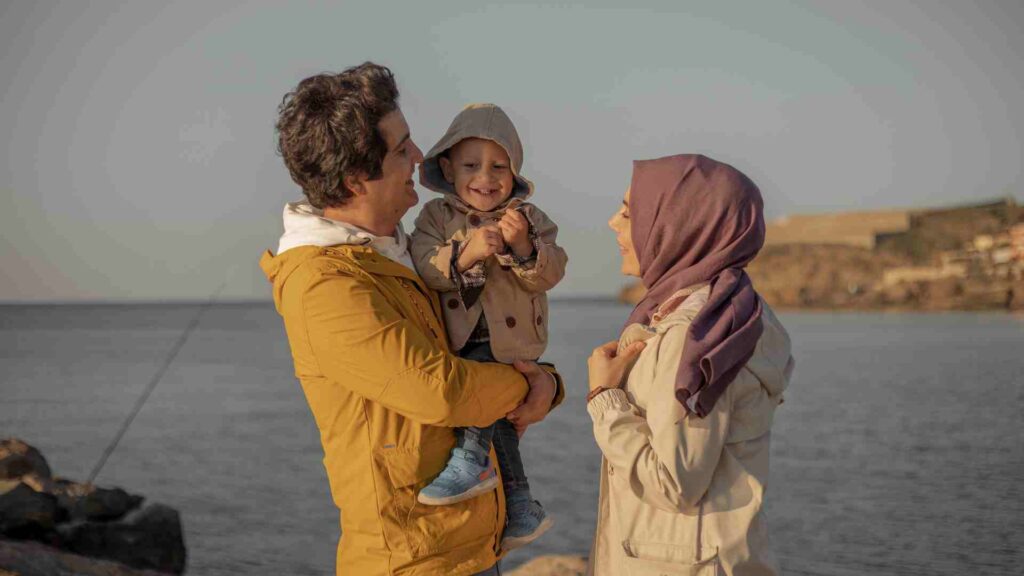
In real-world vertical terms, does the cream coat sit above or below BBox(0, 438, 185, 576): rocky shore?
above

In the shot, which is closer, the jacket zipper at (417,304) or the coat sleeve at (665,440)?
the coat sleeve at (665,440)

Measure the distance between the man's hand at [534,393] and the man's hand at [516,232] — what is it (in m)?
0.37

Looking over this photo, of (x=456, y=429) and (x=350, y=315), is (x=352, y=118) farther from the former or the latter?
(x=456, y=429)

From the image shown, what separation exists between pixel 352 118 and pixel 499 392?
742 mm

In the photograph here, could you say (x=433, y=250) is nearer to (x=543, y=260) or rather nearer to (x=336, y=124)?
(x=543, y=260)

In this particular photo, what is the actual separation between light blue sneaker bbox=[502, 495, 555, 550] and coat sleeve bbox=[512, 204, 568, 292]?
0.60 m

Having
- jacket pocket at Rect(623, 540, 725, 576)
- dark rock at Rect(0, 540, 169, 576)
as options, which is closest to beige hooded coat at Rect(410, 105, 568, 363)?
jacket pocket at Rect(623, 540, 725, 576)

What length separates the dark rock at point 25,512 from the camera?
748 cm

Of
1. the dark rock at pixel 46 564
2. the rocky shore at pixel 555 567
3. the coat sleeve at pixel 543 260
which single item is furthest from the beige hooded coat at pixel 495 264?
the rocky shore at pixel 555 567

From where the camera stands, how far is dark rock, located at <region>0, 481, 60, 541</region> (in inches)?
295

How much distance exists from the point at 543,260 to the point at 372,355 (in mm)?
755

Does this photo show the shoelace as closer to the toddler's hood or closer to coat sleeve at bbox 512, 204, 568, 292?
coat sleeve at bbox 512, 204, 568, 292

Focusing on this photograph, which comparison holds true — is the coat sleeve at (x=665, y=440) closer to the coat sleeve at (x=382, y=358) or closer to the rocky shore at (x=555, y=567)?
the coat sleeve at (x=382, y=358)

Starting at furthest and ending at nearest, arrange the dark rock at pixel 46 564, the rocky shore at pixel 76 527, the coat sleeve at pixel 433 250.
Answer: the rocky shore at pixel 76 527 → the dark rock at pixel 46 564 → the coat sleeve at pixel 433 250
